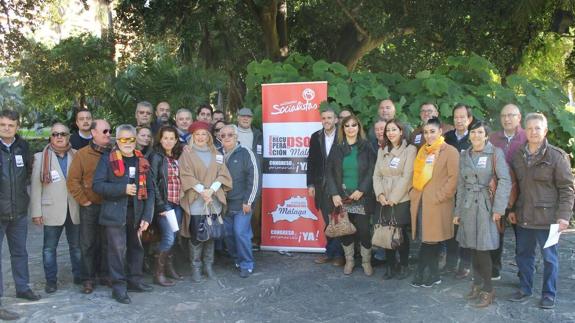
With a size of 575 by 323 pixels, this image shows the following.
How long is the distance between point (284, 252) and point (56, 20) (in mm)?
17835

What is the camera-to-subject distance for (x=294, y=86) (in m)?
6.86

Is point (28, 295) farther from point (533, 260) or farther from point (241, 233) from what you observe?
point (533, 260)

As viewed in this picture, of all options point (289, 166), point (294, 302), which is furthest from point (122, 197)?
point (289, 166)

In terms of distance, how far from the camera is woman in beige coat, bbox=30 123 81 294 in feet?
17.1

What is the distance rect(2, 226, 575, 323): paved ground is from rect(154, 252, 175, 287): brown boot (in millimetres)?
123

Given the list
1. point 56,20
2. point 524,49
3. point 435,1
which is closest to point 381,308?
point 435,1

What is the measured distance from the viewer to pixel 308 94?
22.3ft

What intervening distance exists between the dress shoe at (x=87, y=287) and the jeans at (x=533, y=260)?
14.4 ft

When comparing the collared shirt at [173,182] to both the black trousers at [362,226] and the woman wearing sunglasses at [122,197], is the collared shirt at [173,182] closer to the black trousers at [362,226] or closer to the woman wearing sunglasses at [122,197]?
the woman wearing sunglasses at [122,197]

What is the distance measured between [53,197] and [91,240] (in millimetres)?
591

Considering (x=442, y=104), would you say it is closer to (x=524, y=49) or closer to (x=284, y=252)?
(x=284, y=252)

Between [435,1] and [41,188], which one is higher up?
[435,1]

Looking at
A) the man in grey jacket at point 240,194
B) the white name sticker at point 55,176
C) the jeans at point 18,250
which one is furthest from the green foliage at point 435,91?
the jeans at point 18,250

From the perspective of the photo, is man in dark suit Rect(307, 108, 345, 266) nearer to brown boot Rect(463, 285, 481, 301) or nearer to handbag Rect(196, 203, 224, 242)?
handbag Rect(196, 203, 224, 242)
